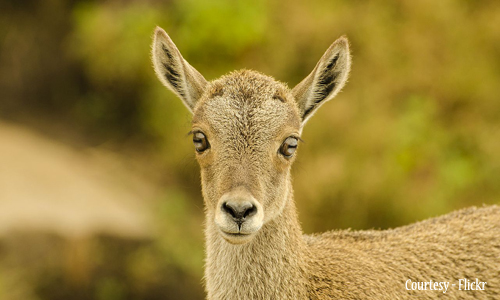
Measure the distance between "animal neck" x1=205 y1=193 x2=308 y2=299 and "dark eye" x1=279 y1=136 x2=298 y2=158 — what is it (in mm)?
550

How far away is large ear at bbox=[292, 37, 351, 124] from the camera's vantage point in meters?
5.29

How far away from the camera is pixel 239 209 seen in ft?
14.6

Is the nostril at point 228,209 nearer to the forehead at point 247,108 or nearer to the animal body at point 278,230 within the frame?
the animal body at point 278,230

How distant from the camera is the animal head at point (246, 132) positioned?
457 cm

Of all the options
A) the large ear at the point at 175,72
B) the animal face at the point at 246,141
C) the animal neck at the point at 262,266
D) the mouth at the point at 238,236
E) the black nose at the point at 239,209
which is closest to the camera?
Result: the black nose at the point at 239,209

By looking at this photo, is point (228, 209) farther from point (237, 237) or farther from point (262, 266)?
point (262, 266)

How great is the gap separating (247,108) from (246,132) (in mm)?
224

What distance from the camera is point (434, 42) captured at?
13617mm

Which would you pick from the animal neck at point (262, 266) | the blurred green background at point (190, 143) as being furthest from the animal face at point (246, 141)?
the blurred green background at point (190, 143)

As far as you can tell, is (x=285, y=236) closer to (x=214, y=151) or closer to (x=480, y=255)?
(x=214, y=151)

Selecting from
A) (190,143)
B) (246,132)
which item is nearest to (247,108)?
(246,132)

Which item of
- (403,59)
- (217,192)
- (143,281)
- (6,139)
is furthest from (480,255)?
(6,139)

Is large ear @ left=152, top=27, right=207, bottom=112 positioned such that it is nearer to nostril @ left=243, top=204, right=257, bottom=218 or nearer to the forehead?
the forehead

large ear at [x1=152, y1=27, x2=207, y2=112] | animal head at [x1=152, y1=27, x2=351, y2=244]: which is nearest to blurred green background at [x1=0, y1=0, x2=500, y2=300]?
large ear at [x1=152, y1=27, x2=207, y2=112]
